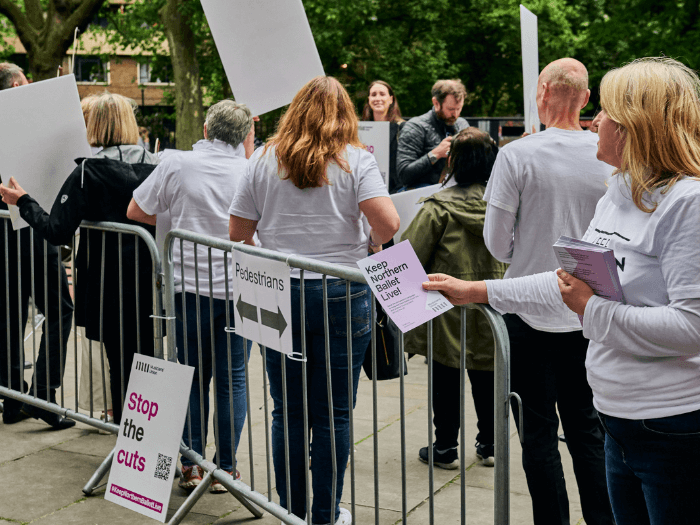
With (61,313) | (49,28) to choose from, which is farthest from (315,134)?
(49,28)

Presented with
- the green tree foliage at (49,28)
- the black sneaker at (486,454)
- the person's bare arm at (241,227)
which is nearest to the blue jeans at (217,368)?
the person's bare arm at (241,227)

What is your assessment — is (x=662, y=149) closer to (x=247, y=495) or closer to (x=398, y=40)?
(x=247, y=495)

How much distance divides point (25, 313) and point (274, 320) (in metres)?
2.66

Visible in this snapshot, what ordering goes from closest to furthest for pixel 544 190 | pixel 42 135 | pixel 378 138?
pixel 544 190, pixel 42 135, pixel 378 138

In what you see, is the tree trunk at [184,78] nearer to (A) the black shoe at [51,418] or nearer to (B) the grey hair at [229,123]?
(A) the black shoe at [51,418]

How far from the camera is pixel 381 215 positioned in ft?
11.3

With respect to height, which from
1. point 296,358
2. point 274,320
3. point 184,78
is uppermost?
point 184,78

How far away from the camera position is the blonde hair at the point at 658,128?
7.00ft

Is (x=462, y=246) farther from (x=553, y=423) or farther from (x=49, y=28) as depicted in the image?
(x=49, y=28)

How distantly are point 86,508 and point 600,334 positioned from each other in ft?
9.31

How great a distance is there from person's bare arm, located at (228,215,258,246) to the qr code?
1.02m

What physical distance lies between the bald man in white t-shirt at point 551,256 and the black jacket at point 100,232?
185cm

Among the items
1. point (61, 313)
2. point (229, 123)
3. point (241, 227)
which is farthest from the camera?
point (61, 313)

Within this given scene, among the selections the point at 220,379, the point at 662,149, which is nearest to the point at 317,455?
the point at 220,379
